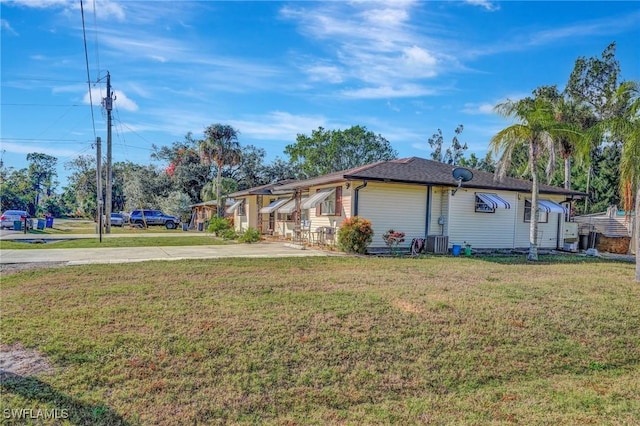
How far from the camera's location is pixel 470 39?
13.4 metres

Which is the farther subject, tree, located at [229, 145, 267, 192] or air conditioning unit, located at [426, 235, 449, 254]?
tree, located at [229, 145, 267, 192]

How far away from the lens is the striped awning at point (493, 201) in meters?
15.9

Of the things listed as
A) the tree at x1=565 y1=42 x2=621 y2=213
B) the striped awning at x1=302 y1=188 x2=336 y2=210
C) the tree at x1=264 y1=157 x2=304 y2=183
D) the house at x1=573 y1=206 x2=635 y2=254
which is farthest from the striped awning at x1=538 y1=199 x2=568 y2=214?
the tree at x1=264 y1=157 x2=304 y2=183

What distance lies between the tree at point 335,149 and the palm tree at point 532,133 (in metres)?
31.2

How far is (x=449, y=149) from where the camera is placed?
170 feet

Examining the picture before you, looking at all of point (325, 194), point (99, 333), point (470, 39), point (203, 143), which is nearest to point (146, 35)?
point (325, 194)

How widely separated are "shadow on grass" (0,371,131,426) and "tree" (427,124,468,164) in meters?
51.1

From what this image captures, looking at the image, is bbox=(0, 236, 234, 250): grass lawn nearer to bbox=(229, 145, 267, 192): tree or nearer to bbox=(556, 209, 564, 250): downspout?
bbox=(556, 209, 564, 250): downspout

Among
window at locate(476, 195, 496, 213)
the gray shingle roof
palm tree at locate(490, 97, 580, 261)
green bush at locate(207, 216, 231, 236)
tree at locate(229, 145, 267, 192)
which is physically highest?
tree at locate(229, 145, 267, 192)

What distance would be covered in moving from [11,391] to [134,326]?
5.59 ft

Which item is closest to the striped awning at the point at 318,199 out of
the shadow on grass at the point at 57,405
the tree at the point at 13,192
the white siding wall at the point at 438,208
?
the white siding wall at the point at 438,208

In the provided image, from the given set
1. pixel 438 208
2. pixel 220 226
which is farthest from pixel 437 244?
pixel 220 226

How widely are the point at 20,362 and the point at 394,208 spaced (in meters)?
12.8

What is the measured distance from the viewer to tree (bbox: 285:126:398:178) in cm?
4503
